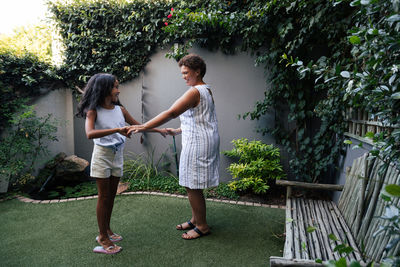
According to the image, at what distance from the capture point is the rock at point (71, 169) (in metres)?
4.67

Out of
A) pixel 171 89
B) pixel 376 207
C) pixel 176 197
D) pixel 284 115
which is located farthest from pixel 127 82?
pixel 376 207

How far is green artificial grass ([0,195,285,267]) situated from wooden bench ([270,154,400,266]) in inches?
20.3

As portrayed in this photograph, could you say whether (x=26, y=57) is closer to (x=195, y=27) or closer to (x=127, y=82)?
(x=127, y=82)

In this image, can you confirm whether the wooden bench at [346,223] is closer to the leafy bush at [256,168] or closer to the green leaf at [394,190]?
the green leaf at [394,190]

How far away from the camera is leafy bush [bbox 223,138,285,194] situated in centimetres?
378

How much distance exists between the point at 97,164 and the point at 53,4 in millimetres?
4273

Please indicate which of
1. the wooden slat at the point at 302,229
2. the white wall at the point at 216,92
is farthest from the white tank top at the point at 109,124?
the white wall at the point at 216,92

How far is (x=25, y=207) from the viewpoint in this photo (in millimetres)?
3623

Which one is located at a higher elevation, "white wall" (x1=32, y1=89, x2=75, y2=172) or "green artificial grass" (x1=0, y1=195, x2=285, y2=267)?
"white wall" (x1=32, y1=89, x2=75, y2=172)

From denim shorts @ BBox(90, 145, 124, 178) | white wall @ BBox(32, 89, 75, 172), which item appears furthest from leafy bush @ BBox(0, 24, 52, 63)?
denim shorts @ BBox(90, 145, 124, 178)

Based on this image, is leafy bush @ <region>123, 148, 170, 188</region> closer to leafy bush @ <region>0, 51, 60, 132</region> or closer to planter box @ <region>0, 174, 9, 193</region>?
planter box @ <region>0, 174, 9, 193</region>

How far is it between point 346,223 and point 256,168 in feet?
5.48

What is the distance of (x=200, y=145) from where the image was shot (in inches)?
100

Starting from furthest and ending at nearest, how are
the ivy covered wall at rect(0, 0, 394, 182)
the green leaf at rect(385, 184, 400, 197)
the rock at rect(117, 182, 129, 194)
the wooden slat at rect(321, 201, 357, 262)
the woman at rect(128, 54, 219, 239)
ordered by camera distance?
the rock at rect(117, 182, 129, 194)
the ivy covered wall at rect(0, 0, 394, 182)
the woman at rect(128, 54, 219, 239)
the wooden slat at rect(321, 201, 357, 262)
the green leaf at rect(385, 184, 400, 197)
